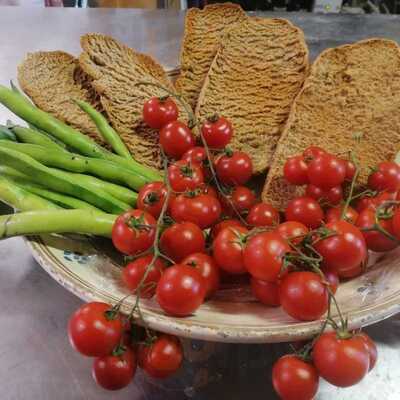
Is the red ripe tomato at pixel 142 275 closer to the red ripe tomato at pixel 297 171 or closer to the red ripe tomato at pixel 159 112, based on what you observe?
the red ripe tomato at pixel 297 171

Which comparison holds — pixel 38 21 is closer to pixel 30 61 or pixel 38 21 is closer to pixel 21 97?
pixel 30 61

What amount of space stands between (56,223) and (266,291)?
1.29ft

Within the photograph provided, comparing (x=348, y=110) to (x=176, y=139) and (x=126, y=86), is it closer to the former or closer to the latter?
(x=176, y=139)

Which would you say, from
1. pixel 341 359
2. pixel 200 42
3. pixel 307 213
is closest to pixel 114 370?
pixel 341 359

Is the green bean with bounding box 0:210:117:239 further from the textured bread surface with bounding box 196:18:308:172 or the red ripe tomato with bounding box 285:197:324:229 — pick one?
the textured bread surface with bounding box 196:18:308:172

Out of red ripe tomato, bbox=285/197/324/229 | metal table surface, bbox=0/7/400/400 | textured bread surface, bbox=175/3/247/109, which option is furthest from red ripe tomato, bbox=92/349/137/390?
textured bread surface, bbox=175/3/247/109

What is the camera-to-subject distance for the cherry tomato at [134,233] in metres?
0.79

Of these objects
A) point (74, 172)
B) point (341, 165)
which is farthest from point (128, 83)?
point (341, 165)

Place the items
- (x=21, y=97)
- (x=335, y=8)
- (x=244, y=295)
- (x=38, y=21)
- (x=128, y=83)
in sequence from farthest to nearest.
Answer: (x=335, y=8) → (x=38, y=21) → (x=128, y=83) → (x=21, y=97) → (x=244, y=295)

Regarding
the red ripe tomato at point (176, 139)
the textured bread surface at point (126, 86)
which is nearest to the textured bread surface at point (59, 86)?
the textured bread surface at point (126, 86)

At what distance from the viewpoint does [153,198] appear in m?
0.88

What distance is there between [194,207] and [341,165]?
0.97ft

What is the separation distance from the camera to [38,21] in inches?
123

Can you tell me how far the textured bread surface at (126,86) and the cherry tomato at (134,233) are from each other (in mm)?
445
